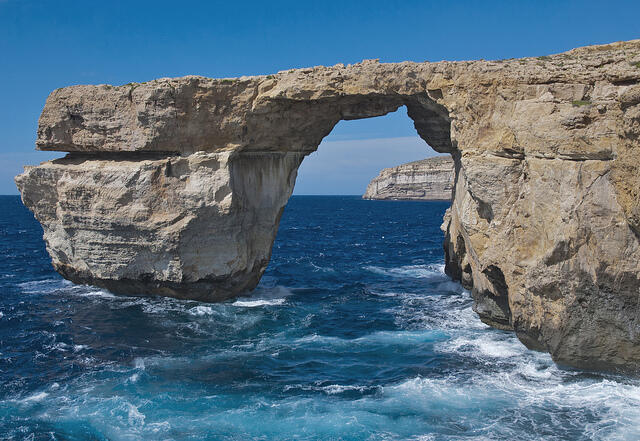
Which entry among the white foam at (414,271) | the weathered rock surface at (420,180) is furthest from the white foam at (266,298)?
the weathered rock surface at (420,180)

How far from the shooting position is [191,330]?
21.8 m

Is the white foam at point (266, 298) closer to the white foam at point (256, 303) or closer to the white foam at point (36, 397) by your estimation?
the white foam at point (256, 303)

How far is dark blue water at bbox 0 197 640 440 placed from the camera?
14062mm

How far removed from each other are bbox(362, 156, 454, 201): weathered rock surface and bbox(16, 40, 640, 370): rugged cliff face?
117 metres

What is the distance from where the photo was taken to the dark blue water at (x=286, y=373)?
14062 millimetres

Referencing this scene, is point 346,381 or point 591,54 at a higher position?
point 591,54

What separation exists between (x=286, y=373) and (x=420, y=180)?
138912mm

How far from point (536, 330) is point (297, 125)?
1416cm

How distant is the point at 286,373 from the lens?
1767cm

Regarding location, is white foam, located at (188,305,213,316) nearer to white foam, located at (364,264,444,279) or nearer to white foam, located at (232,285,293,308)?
white foam, located at (232,285,293,308)

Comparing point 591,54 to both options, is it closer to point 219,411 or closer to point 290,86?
point 290,86

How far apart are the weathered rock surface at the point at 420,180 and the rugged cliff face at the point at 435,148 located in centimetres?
11658

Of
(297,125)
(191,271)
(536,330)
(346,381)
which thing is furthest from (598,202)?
(191,271)

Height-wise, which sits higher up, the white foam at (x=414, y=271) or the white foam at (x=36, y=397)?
the white foam at (x=414, y=271)
